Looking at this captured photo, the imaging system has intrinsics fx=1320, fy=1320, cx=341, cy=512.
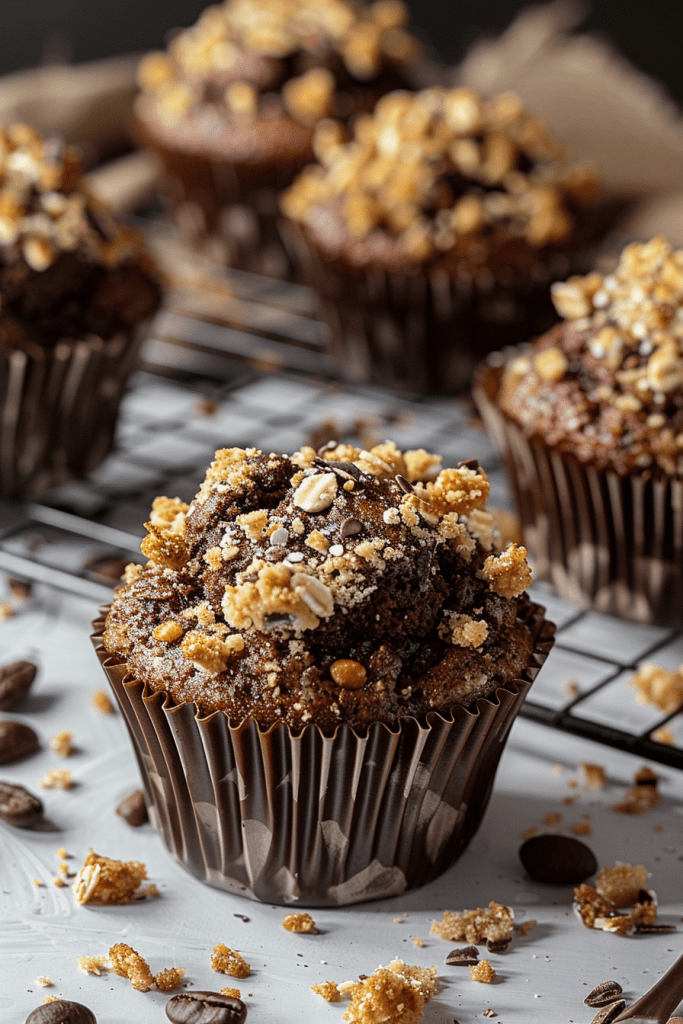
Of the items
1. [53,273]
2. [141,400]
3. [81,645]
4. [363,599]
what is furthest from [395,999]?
[141,400]

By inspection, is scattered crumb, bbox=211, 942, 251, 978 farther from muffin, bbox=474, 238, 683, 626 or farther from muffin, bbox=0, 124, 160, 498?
muffin, bbox=0, 124, 160, 498

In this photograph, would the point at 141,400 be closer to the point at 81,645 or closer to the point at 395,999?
the point at 81,645

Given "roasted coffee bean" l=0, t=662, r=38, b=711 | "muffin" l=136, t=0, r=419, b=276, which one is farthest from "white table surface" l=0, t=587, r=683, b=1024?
"muffin" l=136, t=0, r=419, b=276

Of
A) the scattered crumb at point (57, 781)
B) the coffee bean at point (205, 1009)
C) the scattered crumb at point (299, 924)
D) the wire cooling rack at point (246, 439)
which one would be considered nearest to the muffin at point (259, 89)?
the wire cooling rack at point (246, 439)

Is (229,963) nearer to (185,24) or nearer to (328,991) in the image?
(328,991)

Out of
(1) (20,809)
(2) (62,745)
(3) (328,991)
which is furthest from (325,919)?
(2) (62,745)

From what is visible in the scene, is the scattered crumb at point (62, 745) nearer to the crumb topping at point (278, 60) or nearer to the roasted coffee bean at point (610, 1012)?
the roasted coffee bean at point (610, 1012)
